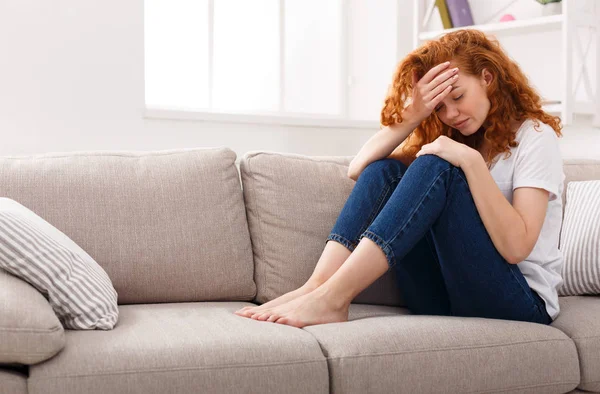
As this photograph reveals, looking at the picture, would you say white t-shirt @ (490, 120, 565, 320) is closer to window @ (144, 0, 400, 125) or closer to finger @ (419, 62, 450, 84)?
finger @ (419, 62, 450, 84)

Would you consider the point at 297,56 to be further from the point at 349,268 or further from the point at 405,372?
the point at 405,372

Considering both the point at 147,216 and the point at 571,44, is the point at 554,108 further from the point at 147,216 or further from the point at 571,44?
the point at 147,216

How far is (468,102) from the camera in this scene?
1.99m

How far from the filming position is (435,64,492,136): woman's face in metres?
1.99

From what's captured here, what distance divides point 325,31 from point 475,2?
71cm

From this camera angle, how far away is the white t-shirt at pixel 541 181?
189 centimetres

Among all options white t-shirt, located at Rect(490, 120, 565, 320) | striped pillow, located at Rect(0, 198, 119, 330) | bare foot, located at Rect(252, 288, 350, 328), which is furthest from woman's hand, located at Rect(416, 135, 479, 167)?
striped pillow, located at Rect(0, 198, 119, 330)

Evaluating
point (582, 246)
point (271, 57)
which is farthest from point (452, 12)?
point (582, 246)

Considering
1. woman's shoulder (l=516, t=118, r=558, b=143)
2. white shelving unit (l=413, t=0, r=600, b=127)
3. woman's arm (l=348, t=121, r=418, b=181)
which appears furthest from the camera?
white shelving unit (l=413, t=0, r=600, b=127)

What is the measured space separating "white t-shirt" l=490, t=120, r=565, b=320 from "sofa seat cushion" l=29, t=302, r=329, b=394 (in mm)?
616

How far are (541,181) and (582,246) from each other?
48 centimetres

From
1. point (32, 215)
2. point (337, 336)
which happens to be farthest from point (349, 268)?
point (32, 215)

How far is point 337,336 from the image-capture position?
1676 millimetres

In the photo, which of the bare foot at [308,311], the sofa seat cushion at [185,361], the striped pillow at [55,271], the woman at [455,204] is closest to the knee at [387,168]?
the woman at [455,204]
